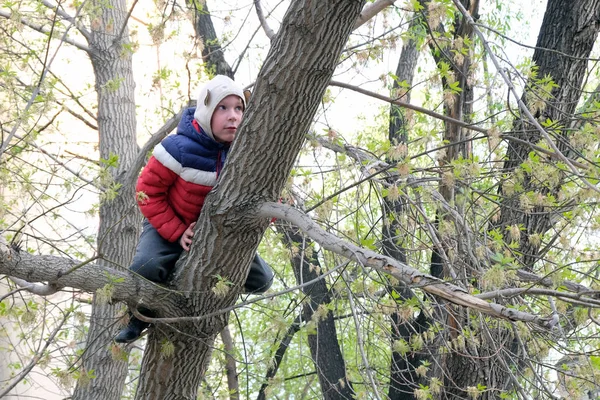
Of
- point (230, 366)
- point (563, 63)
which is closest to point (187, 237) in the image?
point (230, 366)

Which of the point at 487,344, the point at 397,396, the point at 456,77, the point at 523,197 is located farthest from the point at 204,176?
the point at 397,396

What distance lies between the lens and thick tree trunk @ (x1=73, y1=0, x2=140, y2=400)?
20.5 ft

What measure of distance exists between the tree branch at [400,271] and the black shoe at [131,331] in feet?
2.75

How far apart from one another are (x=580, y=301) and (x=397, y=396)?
5.37 meters

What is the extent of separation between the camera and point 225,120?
367 cm

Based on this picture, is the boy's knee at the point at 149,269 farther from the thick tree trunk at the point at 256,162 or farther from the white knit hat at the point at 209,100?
the white knit hat at the point at 209,100

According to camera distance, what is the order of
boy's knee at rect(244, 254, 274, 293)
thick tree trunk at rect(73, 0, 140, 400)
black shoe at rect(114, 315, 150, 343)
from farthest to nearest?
thick tree trunk at rect(73, 0, 140, 400) → boy's knee at rect(244, 254, 274, 293) → black shoe at rect(114, 315, 150, 343)

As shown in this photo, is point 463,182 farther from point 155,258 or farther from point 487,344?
point 155,258

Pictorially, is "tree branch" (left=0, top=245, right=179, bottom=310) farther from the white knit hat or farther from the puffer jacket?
the white knit hat

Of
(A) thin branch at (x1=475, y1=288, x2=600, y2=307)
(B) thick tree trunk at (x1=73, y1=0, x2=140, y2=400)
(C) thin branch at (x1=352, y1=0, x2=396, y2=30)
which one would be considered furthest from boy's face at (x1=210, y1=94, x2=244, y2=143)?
→ (B) thick tree trunk at (x1=73, y1=0, x2=140, y2=400)

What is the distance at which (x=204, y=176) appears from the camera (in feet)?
11.7

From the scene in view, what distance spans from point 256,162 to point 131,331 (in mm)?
1034

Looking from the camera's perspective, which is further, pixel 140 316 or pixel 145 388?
pixel 145 388

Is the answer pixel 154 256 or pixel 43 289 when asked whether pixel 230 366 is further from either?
pixel 43 289
